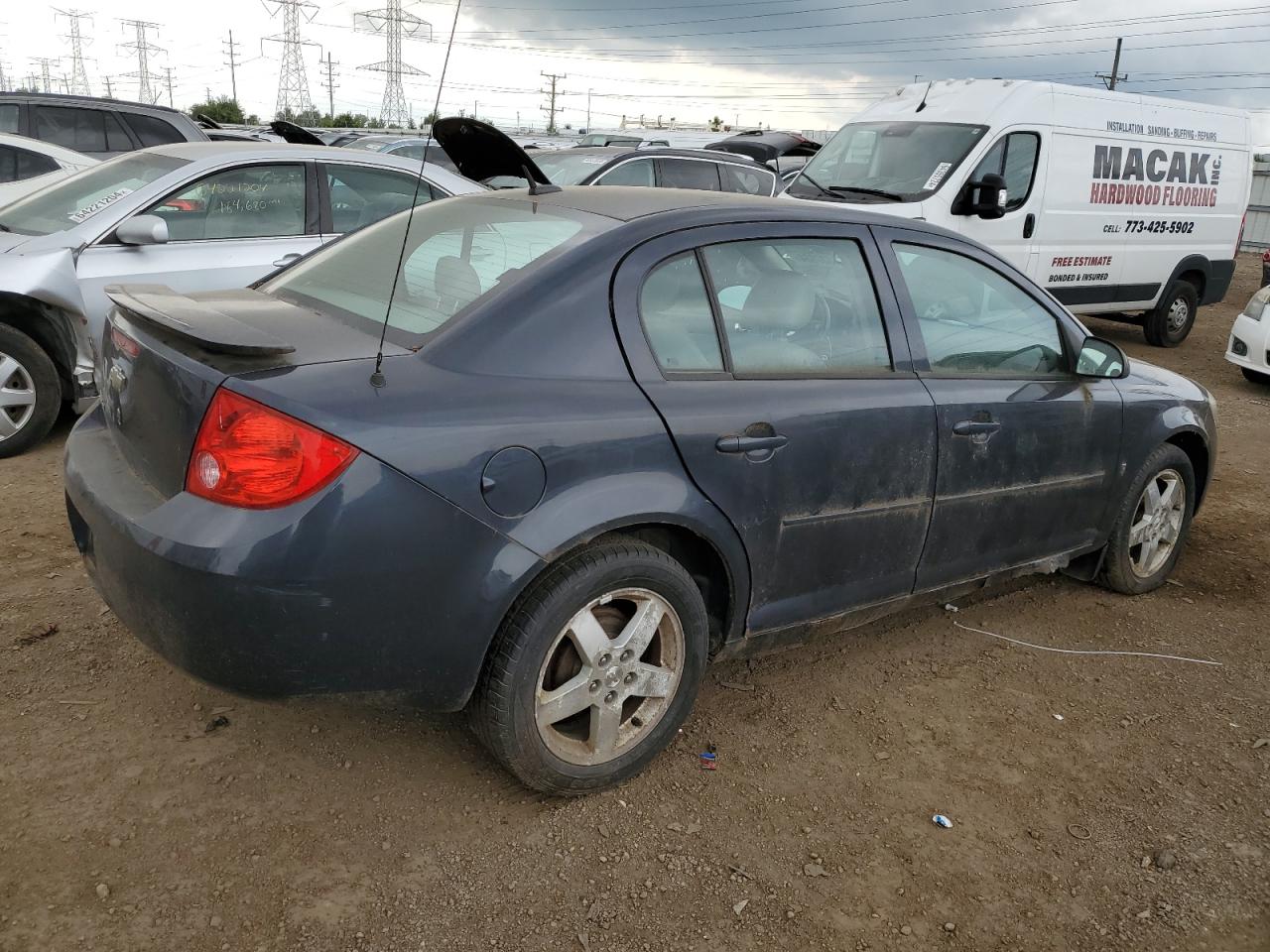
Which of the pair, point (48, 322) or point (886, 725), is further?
point (48, 322)

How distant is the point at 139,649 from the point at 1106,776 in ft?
10.2

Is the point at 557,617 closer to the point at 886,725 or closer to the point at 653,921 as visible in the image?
the point at 653,921

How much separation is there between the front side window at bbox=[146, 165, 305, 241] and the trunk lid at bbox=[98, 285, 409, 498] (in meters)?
2.90

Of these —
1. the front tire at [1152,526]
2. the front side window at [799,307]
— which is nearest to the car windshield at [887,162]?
the front tire at [1152,526]

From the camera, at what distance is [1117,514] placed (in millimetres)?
4133

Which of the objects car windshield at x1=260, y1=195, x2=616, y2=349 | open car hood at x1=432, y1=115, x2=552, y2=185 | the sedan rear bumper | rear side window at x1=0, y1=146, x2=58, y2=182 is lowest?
the sedan rear bumper

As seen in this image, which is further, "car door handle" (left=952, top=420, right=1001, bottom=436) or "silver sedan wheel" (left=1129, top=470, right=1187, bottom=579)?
"silver sedan wheel" (left=1129, top=470, right=1187, bottom=579)

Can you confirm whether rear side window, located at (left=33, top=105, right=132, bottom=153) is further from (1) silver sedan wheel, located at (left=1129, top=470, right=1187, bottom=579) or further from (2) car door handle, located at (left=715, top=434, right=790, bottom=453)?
(1) silver sedan wheel, located at (left=1129, top=470, right=1187, bottom=579)

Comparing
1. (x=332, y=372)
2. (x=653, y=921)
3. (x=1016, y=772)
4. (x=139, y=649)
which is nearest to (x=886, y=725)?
(x=1016, y=772)

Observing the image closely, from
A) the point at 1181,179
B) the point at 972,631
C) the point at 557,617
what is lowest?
the point at 972,631

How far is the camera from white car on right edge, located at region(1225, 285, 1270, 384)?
29.5ft

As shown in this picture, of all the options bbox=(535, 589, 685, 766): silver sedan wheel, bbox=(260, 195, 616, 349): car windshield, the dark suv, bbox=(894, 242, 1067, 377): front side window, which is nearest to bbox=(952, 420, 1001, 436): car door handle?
bbox=(894, 242, 1067, 377): front side window

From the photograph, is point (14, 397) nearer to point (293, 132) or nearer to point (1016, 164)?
point (293, 132)

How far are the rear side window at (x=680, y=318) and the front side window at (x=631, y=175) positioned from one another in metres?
6.90
